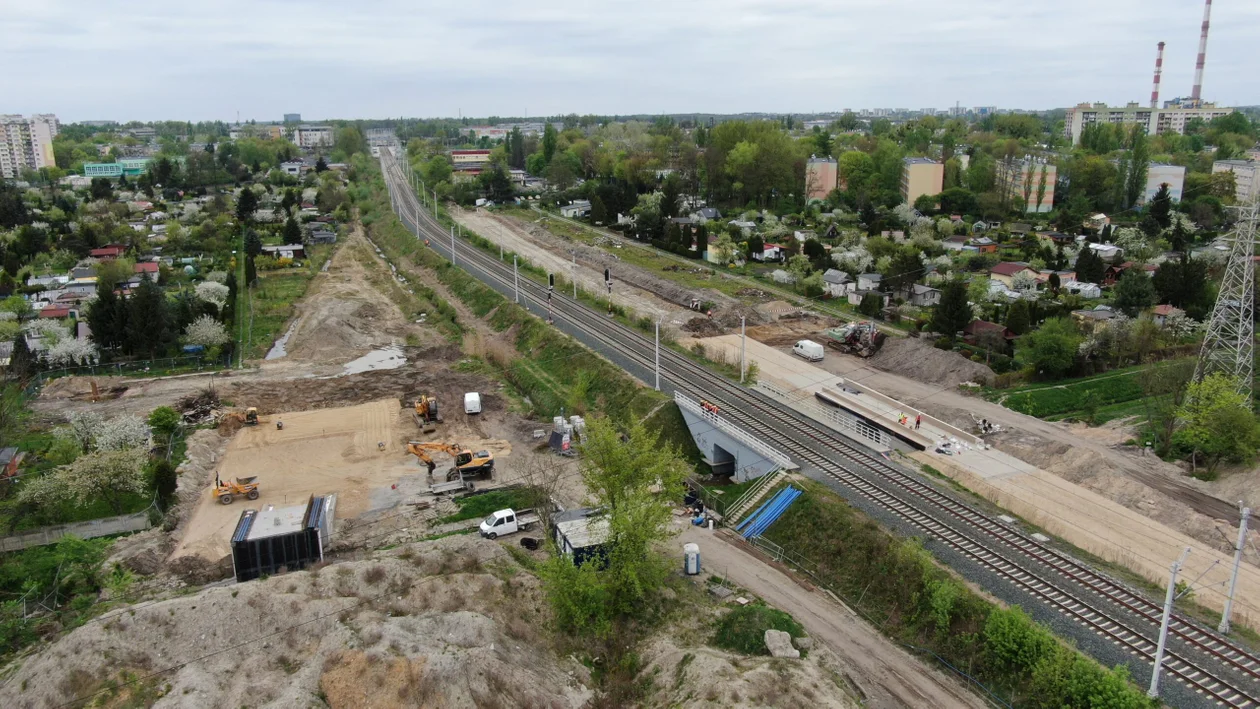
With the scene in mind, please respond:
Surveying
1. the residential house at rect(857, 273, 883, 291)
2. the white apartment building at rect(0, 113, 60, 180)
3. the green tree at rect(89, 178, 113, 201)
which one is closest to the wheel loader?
the residential house at rect(857, 273, 883, 291)

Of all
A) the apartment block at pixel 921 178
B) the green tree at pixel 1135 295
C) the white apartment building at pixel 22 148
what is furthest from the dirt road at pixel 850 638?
the white apartment building at pixel 22 148

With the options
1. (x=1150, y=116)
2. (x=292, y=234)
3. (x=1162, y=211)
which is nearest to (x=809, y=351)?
(x=1162, y=211)

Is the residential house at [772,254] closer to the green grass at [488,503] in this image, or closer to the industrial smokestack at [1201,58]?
the green grass at [488,503]

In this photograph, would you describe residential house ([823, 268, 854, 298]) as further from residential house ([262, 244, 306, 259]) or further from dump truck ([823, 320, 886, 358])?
residential house ([262, 244, 306, 259])

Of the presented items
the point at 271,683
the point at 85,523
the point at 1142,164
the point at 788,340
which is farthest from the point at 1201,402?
the point at 1142,164

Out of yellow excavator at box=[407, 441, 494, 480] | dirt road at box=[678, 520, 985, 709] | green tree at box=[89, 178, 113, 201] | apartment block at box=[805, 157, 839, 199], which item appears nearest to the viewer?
dirt road at box=[678, 520, 985, 709]

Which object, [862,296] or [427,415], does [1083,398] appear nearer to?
[862,296]
